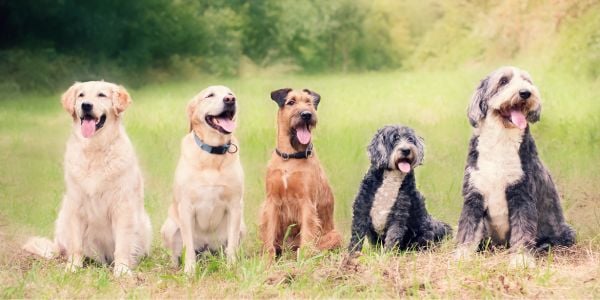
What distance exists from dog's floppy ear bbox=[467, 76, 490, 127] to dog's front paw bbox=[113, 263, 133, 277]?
253 cm

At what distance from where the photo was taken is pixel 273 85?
12.9 m

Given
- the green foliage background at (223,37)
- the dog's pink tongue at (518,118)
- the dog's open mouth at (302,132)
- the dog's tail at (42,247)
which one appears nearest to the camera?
the dog's pink tongue at (518,118)

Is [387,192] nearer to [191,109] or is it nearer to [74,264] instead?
[191,109]

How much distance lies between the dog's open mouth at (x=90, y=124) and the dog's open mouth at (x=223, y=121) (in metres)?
0.73

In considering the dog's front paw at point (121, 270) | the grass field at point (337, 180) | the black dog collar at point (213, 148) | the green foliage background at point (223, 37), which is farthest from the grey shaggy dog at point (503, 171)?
the green foliage background at point (223, 37)

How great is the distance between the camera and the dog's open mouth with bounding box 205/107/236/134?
6.10 metres

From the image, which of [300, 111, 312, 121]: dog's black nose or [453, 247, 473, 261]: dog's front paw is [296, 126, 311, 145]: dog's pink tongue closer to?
[300, 111, 312, 121]: dog's black nose

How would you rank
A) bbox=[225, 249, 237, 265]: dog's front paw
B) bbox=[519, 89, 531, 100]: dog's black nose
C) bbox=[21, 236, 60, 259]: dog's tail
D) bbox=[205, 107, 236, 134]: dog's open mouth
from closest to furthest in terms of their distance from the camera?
bbox=[519, 89, 531, 100]: dog's black nose → bbox=[205, 107, 236, 134]: dog's open mouth → bbox=[225, 249, 237, 265]: dog's front paw → bbox=[21, 236, 60, 259]: dog's tail

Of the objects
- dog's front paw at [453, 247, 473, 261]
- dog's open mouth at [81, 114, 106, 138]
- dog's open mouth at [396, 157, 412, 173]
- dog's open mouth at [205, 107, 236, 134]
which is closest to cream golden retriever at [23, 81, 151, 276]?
dog's open mouth at [81, 114, 106, 138]

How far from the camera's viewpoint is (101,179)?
624cm

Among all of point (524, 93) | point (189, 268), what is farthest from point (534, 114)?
point (189, 268)

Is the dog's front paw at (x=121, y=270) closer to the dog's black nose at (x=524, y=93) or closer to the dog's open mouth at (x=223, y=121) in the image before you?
the dog's open mouth at (x=223, y=121)

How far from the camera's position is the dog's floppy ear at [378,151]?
6.16 m

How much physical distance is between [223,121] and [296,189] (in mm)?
771
